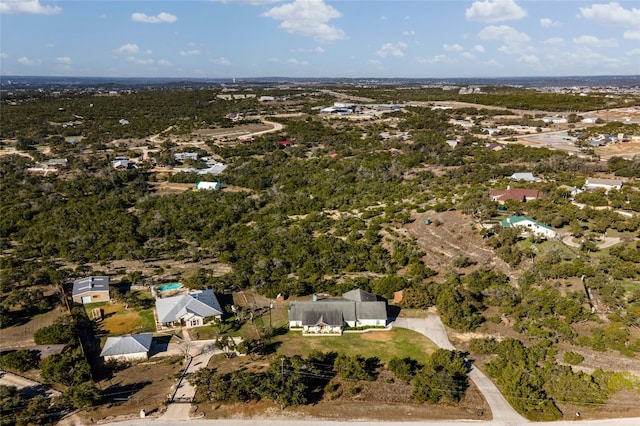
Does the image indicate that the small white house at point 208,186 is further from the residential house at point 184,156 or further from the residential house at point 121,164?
the residential house at point 121,164

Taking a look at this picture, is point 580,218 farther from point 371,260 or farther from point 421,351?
point 421,351

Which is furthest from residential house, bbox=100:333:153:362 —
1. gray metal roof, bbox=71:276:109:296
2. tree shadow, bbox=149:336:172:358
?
gray metal roof, bbox=71:276:109:296

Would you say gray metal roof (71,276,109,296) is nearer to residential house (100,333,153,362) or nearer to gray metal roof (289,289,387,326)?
residential house (100,333,153,362)

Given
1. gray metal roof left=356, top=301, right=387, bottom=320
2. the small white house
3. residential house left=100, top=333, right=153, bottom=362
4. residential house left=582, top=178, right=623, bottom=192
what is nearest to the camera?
residential house left=100, top=333, right=153, bottom=362

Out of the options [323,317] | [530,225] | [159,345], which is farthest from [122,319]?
[530,225]

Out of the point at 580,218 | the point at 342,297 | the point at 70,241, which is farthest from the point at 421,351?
the point at 70,241

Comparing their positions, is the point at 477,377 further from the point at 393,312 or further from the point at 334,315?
the point at 334,315
